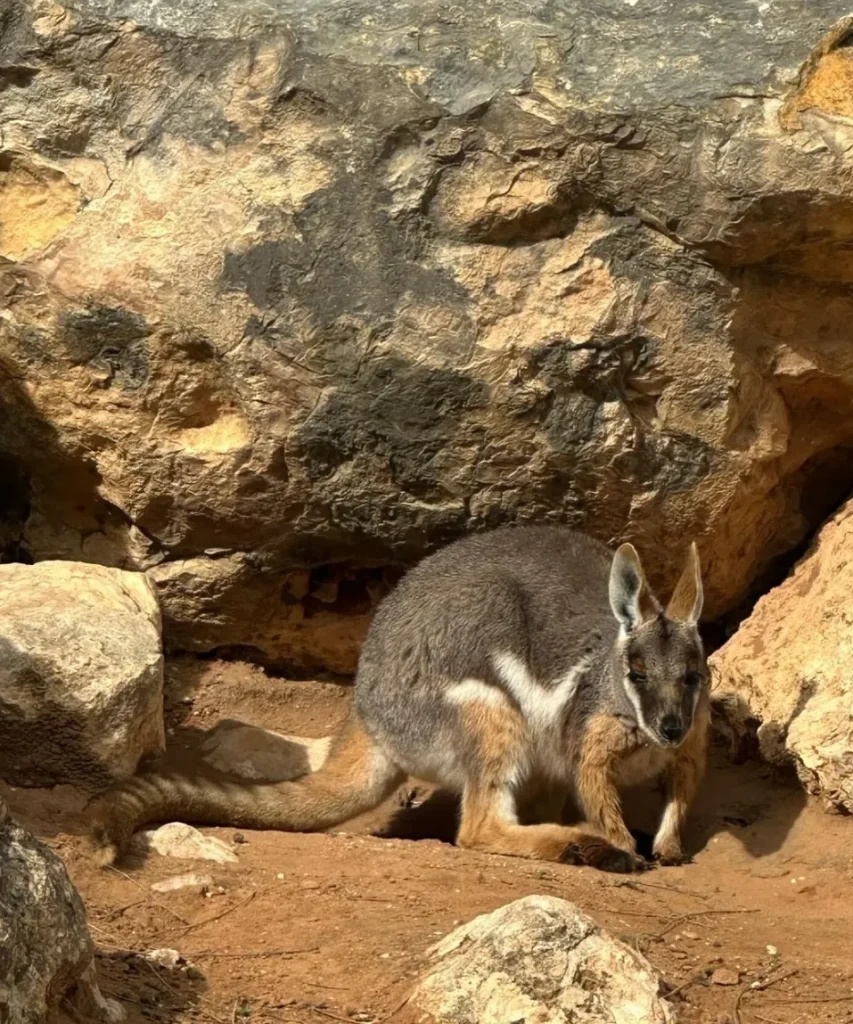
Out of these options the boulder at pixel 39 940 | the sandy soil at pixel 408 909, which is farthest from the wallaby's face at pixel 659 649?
the boulder at pixel 39 940

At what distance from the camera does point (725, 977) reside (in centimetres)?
489

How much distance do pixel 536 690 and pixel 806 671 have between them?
3.88ft

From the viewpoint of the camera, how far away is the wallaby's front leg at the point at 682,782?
6656mm

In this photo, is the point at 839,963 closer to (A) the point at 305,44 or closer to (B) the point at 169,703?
(B) the point at 169,703

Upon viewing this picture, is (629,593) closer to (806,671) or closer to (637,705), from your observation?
(637,705)

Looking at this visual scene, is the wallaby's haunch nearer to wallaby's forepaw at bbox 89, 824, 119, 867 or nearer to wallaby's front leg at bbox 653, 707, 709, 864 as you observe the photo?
wallaby's front leg at bbox 653, 707, 709, 864

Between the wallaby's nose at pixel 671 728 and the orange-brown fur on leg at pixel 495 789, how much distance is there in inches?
20.3

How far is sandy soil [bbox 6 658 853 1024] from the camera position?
4.59 m

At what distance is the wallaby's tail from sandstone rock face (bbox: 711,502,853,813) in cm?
162

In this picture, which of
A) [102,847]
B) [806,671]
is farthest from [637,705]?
[102,847]

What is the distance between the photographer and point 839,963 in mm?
5211

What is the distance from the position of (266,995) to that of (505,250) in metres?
3.41

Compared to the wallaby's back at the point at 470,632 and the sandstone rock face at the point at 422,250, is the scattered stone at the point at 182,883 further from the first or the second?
Result: the sandstone rock face at the point at 422,250

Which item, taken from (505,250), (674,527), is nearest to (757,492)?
(674,527)
